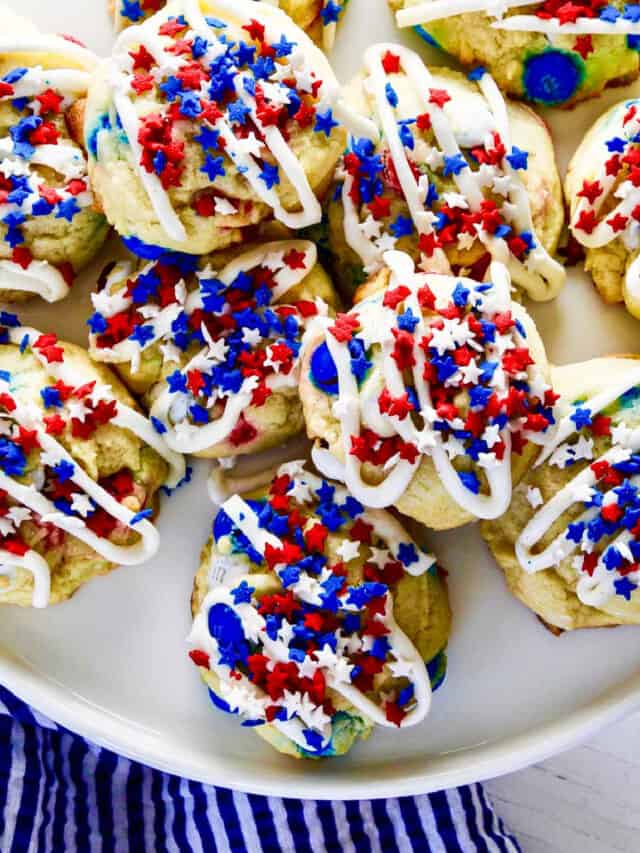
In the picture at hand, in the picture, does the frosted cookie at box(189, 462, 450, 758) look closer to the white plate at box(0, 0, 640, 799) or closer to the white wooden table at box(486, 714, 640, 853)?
the white plate at box(0, 0, 640, 799)

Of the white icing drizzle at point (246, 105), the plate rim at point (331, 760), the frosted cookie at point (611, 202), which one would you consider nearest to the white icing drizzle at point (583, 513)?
the frosted cookie at point (611, 202)

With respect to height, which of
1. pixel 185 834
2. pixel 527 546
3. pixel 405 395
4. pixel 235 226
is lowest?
pixel 185 834

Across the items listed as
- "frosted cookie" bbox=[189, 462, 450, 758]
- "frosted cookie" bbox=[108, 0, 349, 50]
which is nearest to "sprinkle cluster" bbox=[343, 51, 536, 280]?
"frosted cookie" bbox=[108, 0, 349, 50]

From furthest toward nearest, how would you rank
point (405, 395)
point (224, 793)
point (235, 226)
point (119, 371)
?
point (224, 793)
point (119, 371)
point (235, 226)
point (405, 395)

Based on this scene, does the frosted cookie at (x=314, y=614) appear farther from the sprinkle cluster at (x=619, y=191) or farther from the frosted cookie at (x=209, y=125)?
the sprinkle cluster at (x=619, y=191)

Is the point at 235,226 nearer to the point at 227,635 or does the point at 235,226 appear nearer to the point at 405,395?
the point at 405,395

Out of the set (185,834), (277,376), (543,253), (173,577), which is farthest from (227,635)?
(543,253)
